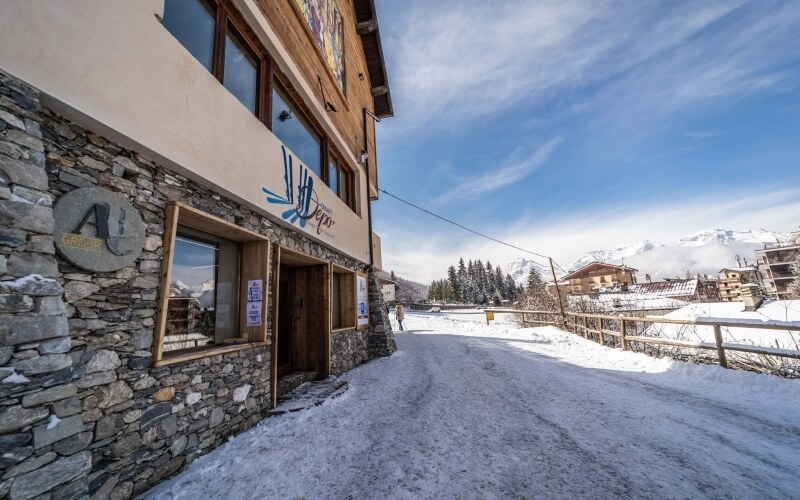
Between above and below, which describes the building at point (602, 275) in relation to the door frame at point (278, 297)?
above

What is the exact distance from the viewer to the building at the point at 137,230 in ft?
7.44

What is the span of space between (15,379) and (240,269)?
10.9 ft

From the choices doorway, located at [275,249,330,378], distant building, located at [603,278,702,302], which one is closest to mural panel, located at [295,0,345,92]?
doorway, located at [275,249,330,378]

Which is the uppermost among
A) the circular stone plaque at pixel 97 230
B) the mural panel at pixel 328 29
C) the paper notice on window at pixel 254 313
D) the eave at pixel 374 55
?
the eave at pixel 374 55

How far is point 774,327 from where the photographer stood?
18.8ft

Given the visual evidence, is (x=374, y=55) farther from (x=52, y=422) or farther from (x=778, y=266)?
(x=778, y=266)

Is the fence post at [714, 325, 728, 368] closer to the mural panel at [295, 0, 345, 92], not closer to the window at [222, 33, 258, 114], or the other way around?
the window at [222, 33, 258, 114]

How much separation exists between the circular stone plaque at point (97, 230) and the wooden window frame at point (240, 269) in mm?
372

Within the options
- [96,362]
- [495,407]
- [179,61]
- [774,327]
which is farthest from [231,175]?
[774,327]

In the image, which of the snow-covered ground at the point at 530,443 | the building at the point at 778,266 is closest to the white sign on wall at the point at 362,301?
the snow-covered ground at the point at 530,443

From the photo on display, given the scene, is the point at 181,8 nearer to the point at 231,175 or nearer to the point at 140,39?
the point at 140,39

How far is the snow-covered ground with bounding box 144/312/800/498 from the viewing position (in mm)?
3047

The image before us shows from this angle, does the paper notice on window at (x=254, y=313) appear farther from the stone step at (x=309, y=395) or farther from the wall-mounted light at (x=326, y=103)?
the wall-mounted light at (x=326, y=103)

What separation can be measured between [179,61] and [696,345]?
11.2 metres
